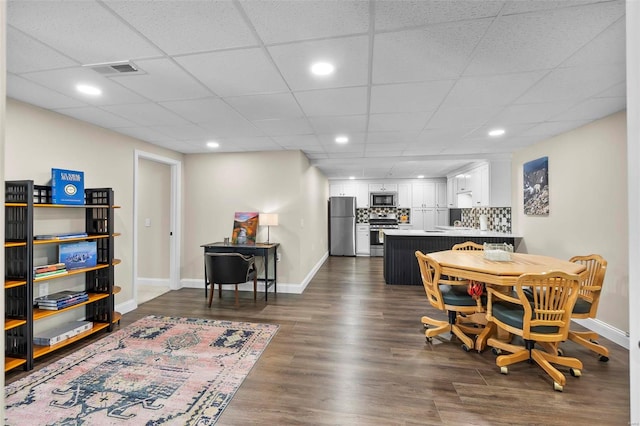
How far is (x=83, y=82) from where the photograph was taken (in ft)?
7.53

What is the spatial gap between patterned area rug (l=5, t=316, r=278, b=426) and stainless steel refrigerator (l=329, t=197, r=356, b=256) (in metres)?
5.31

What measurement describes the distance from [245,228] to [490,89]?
3.84 m

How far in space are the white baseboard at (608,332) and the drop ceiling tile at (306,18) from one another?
3.83 m

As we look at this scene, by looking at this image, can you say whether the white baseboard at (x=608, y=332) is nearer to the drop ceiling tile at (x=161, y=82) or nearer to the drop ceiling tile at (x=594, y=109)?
the drop ceiling tile at (x=594, y=109)

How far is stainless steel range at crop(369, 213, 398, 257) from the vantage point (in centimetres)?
819

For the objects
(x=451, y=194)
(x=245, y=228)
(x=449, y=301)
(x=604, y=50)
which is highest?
(x=604, y=50)

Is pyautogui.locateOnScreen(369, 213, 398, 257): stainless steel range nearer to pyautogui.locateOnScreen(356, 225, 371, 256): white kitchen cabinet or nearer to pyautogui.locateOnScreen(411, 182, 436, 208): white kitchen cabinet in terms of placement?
pyautogui.locateOnScreen(356, 225, 371, 256): white kitchen cabinet

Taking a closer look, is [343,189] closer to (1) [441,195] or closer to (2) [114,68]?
(1) [441,195]

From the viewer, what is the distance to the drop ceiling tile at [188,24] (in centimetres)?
145

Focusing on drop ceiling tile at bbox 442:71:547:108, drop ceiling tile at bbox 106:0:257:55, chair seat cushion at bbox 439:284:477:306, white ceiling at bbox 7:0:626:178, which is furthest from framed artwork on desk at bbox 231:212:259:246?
drop ceiling tile at bbox 442:71:547:108

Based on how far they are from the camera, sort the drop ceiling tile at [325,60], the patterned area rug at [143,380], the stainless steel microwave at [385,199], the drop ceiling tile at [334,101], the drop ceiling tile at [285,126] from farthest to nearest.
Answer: the stainless steel microwave at [385,199] → the drop ceiling tile at [285,126] → the drop ceiling tile at [334,101] → the patterned area rug at [143,380] → the drop ceiling tile at [325,60]

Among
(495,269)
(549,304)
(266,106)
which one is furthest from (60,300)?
(549,304)

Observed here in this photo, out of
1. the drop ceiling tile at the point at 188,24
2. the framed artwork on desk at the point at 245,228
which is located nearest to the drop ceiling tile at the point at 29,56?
the drop ceiling tile at the point at 188,24

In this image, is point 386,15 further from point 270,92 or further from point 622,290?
point 622,290
